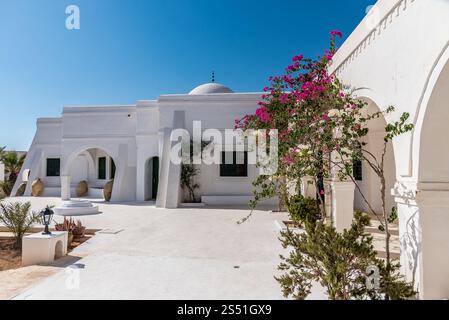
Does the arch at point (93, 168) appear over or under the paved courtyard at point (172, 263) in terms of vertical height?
over

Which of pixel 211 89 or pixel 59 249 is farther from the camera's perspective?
pixel 211 89

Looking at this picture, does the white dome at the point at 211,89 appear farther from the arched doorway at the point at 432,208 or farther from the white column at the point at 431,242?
the white column at the point at 431,242

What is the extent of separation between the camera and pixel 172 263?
529cm

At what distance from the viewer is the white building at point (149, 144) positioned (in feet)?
46.5

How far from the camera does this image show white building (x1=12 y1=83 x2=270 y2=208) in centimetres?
1418

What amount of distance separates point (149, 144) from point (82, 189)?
281 inches

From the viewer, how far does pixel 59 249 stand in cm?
589

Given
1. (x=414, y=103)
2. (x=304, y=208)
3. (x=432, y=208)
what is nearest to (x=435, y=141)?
(x=414, y=103)

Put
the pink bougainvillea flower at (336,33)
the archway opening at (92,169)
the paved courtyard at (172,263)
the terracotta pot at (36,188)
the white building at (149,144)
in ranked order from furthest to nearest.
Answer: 1. the archway opening at (92,169)
2. the terracotta pot at (36,188)
3. the white building at (149,144)
4. the pink bougainvillea flower at (336,33)
5. the paved courtyard at (172,263)

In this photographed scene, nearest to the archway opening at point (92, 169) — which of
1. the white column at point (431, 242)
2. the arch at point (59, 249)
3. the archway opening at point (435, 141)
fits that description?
the arch at point (59, 249)

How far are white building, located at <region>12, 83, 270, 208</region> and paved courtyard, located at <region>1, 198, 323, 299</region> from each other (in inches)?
199

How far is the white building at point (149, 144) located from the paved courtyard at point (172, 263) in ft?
16.6

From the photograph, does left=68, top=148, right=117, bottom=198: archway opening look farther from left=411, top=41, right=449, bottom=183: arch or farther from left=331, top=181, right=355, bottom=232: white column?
left=411, top=41, right=449, bottom=183: arch

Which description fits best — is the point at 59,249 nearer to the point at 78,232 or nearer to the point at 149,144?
the point at 78,232
